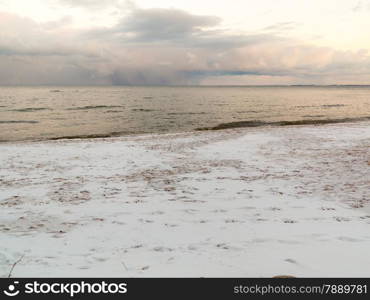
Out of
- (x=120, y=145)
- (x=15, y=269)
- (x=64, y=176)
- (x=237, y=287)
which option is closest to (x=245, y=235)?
(x=237, y=287)

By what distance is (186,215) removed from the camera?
774 cm

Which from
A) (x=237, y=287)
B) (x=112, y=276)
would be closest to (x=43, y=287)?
(x=112, y=276)

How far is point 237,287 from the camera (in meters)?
4.50

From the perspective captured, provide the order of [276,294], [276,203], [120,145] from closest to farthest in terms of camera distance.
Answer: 1. [276,294]
2. [276,203]
3. [120,145]

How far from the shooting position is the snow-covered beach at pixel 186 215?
17.1ft

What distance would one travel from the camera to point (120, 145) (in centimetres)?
1911

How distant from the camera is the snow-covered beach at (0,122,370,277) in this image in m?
5.23

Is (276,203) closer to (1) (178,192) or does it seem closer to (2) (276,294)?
(1) (178,192)

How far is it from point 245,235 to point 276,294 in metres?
2.18

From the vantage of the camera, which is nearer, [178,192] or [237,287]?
[237,287]

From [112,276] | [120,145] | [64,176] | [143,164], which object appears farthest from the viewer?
[120,145]

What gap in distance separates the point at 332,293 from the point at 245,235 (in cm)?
229

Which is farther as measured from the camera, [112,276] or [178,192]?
[178,192]

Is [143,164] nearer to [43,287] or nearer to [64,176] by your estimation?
[64,176]
